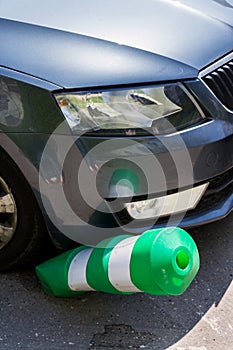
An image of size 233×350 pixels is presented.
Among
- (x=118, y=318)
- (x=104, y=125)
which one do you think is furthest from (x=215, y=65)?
(x=118, y=318)

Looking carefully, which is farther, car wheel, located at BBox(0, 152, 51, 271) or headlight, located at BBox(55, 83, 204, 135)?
car wheel, located at BBox(0, 152, 51, 271)

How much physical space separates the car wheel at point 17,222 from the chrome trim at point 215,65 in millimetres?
963

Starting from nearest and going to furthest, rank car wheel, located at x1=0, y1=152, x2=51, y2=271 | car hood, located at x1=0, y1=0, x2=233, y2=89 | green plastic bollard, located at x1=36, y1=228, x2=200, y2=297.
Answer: green plastic bollard, located at x1=36, y1=228, x2=200, y2=297, car hood, located at x1=0, y1=0, x2=233, y2=89, car wheel, located at x1=0, y1=152, x2=51, y2=271

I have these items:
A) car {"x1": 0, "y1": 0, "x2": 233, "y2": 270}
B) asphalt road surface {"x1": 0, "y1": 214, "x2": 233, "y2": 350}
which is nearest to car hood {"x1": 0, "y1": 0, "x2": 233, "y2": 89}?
car {"x1": 0, "y1": 0, "x2": 233, "y2": 270}

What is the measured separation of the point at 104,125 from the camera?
2.54 meters

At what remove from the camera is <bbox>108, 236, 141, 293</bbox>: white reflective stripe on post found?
2.46 meters

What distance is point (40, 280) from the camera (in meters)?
2.90

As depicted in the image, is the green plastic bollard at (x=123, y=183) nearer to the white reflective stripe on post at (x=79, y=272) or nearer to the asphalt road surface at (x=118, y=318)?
the white reflective stripe on post at (x=79, y=272)

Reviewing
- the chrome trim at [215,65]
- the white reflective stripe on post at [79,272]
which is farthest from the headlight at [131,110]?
the white reflective stripe on post at [79,272]

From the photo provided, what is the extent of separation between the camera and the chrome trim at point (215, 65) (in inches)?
108

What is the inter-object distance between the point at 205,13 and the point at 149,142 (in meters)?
0.97

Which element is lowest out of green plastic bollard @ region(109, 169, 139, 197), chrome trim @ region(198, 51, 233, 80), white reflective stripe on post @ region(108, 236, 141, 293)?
white reflective stripe on post @ region(108, 236, 141, 293)

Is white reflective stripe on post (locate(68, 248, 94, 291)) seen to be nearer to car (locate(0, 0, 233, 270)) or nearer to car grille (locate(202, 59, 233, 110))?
car (locate(0, 0, 233, 270))

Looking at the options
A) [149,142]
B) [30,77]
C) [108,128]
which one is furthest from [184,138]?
[30,77]
